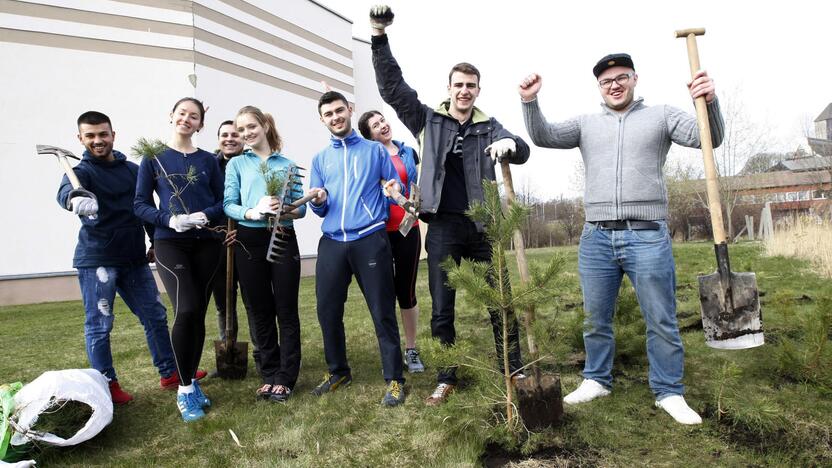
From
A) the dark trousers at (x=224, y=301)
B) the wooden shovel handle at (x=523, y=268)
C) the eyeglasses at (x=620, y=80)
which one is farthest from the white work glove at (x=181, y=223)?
the eyeglasses at (x=620, y=80)

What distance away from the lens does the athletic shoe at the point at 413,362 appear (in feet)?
12.8

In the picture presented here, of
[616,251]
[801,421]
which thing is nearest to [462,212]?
[616,251]

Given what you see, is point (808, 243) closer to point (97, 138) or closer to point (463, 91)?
point (463, 91)

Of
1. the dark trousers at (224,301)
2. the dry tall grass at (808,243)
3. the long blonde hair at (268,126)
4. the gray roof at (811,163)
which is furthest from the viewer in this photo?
the gray roof at (811,163)

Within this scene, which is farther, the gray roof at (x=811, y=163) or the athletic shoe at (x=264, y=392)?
the gray roof at (x=811, y=163)

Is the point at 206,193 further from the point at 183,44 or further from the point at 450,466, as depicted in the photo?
the point at 183,44

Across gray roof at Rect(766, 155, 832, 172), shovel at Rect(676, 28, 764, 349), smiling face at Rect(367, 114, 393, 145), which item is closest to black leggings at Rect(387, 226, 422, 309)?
smiling face at Rect(367, 114, 393, 145)

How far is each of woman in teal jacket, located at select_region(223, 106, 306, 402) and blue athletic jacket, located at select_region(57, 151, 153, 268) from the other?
27.8 inches

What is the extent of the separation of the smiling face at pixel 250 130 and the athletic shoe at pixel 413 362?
1.96 m

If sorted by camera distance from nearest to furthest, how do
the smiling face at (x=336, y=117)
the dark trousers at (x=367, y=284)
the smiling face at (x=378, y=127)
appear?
the dark trousers at (x=367, y=284) < the smiling face at (x=336, y=117) < the smiling face at (x=378, y=127)

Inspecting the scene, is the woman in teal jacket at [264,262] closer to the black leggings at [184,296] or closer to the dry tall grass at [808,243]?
the black leggings at [184,296]

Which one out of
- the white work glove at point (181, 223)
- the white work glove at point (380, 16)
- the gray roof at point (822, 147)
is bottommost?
the white work glove at point (181, 223)

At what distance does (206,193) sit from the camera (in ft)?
11.7

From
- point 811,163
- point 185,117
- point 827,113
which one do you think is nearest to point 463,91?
point 185,117
